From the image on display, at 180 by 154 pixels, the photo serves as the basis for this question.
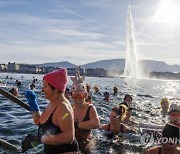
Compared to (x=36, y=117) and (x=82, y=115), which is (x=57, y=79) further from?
(x=82, y=115)

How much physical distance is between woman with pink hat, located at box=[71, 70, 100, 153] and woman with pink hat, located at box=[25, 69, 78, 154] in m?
2.73

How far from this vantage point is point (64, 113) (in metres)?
5.09

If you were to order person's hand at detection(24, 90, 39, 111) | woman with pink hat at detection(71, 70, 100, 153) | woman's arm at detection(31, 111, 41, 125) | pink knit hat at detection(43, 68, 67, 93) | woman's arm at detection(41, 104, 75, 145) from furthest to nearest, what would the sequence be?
woman with pink hat at detection(71, 70, 100, 153) < person's hand at detection(24, 90, 39, 111) < woman's arm at detection(31, 111, 41, 125) < pink knit hat at detection(43, 68, 67, 93) < woman's arm at detection(41, 104, 75, 145)

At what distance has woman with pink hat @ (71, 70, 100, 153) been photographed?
26.9ft

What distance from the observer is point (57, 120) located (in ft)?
16.7

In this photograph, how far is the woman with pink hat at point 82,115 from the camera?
8195mm

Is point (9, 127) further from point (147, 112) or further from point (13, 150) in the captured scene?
point (147, 112)

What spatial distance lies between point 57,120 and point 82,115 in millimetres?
3325

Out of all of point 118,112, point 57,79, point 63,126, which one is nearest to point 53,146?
point 63,126

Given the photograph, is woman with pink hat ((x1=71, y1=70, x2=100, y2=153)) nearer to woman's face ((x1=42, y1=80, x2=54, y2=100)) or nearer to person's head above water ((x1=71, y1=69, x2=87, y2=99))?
person's head above water ((x1=71, y1=69, x2=87, y2=99))

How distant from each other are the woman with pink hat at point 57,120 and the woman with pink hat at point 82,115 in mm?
2734

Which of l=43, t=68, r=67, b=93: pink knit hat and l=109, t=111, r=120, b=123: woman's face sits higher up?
l=43, t=68, r=67, b=93: pink knit hat

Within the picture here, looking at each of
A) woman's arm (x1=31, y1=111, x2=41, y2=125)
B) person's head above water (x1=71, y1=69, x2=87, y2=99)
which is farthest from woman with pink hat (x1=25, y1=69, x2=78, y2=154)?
person's head above water (x1=71, y1=69, x2=87, y2=99)

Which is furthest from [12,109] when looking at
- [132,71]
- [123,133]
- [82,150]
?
[132,71]
